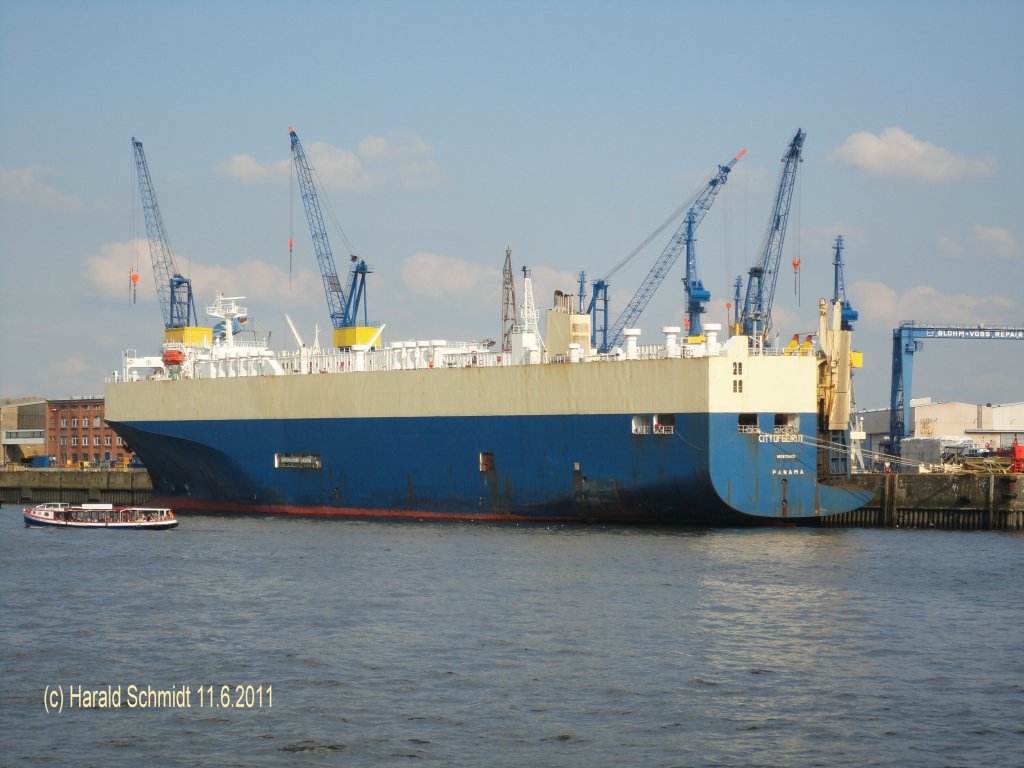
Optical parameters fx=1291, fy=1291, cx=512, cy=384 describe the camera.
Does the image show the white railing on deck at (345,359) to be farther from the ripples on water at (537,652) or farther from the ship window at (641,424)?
the ripples on water at (537,652)

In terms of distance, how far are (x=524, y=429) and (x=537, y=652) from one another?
21730 millimetres

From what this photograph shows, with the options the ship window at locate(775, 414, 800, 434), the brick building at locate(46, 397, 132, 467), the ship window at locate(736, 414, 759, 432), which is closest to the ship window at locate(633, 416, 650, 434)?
the ship window at locate(736, 414, 759, 432)

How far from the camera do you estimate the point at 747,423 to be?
136 ft

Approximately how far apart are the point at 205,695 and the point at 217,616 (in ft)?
22.4

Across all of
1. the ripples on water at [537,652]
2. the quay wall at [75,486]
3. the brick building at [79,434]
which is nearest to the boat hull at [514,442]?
the ripples on water at [537,652]

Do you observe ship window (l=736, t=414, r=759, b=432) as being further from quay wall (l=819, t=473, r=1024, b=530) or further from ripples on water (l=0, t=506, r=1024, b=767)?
quay wall (l=819, t=473, r=1024, b=530)

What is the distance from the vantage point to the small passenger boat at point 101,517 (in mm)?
48781

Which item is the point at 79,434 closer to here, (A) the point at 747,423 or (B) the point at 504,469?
(B) the point at 504,469

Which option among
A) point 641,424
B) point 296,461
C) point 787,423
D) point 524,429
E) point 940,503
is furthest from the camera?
point 296,461

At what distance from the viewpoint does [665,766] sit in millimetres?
17641

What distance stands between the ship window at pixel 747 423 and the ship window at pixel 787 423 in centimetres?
82

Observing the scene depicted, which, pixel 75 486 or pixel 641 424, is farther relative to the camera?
pixel 75 486

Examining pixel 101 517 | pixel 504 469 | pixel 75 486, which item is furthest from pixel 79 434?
pixel 504 469

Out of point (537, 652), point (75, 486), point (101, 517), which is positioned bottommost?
point (537, 652)
